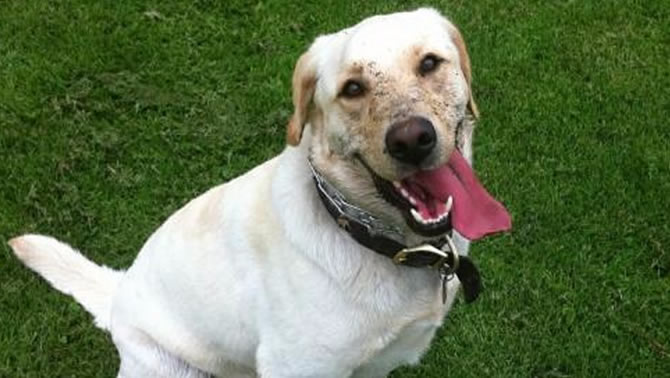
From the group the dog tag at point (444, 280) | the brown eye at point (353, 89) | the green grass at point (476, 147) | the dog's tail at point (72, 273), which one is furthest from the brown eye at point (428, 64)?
the dog's tail at point (72, 273)

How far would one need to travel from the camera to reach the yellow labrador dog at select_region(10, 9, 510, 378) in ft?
8.86

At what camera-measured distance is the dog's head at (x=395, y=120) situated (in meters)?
2.61

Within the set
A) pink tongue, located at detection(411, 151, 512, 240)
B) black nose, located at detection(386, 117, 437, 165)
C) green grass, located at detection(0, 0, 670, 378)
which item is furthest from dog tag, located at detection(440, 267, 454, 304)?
green grass, located at detection(0, 0, 670, 378)

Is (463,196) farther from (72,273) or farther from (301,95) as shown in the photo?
(72,273)

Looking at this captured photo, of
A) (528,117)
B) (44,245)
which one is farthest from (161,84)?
(528,117)

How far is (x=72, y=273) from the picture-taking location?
383 centimetres

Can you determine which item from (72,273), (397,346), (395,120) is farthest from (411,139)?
(72,273)

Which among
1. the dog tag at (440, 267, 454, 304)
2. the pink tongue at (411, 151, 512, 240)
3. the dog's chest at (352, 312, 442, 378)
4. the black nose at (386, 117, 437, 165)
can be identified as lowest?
the dog's chest at (352, 312, 442, 378)

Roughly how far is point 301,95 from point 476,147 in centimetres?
194

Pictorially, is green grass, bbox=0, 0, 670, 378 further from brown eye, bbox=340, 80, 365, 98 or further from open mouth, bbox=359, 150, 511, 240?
brown eye, bbox=340, 80, 365, 98

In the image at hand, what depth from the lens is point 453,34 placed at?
9.75 feet

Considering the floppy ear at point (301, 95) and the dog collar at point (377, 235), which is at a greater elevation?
the floppy ear at point (301, 95)

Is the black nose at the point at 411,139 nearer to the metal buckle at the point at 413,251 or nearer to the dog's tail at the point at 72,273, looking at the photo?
the metal buckle at the point at 413,251

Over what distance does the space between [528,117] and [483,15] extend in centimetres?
78
